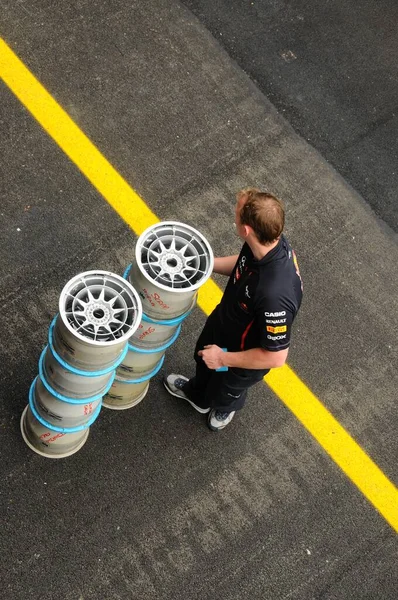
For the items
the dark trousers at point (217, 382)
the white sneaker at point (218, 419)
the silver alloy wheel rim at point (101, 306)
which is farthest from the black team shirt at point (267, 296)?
the white sneaker at point (218, 419)

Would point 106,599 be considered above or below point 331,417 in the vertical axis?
below

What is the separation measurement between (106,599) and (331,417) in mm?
2048

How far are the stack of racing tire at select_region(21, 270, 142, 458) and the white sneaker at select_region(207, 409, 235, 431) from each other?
3.40 ft

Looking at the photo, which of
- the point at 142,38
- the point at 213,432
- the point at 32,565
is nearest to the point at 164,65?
the point at 142,38

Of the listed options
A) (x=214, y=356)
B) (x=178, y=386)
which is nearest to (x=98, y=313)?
(x=214, y=356)

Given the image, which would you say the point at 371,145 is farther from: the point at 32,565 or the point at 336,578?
the point at 32,565

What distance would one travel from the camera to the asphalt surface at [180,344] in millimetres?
4578

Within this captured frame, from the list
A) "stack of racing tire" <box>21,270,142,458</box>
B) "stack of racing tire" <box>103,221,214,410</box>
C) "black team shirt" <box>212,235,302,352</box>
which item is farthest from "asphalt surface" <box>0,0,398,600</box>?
"black team shirt" <box>212,235,302,352</box>

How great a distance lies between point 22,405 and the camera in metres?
4.82

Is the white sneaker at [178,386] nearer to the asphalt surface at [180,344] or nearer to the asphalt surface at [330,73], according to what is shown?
the asphalt surface at [180,344]

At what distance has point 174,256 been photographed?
4.00 m

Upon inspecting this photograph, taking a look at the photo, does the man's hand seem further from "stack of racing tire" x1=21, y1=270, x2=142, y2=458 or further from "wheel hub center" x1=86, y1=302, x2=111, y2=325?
"wheel hub center" x1=86, y1=302, x2=111, y2=325

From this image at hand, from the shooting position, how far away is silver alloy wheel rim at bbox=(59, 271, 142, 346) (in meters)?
3.72

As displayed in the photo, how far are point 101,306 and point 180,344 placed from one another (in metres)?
1.62
